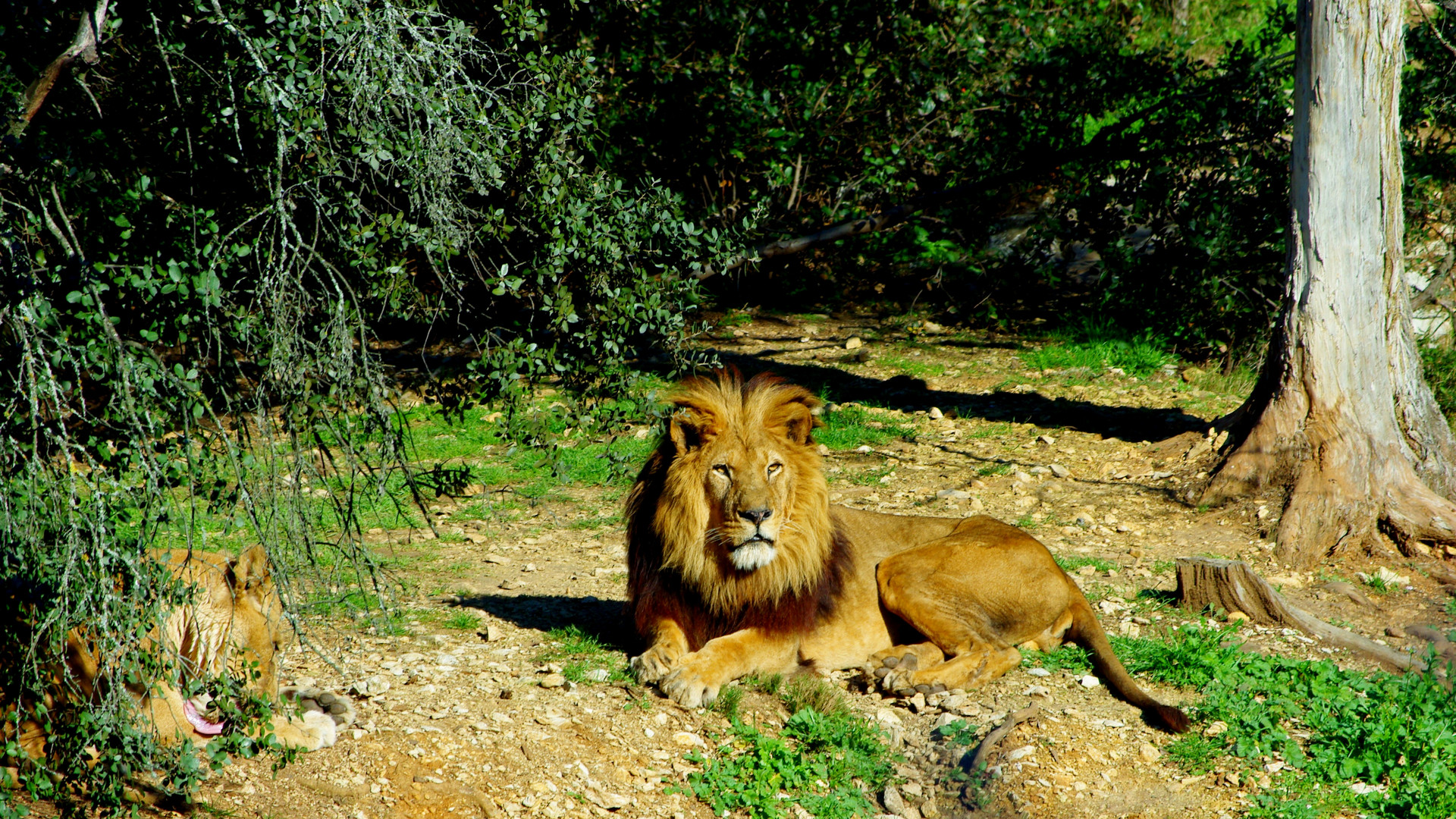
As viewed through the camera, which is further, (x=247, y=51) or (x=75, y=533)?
(x=247, y=51)

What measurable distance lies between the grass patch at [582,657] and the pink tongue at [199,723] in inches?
→ 63.5

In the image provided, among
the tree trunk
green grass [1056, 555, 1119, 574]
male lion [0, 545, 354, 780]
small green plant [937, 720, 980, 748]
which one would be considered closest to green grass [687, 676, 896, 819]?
small green plant [937, 720, 980, 748]

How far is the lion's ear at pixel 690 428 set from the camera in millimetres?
5277

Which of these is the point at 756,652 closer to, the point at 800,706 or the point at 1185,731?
the point at 800,706

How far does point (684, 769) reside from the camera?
15.4 ft

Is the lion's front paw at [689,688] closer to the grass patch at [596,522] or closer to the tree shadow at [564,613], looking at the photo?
the tree shadow at [564,613]

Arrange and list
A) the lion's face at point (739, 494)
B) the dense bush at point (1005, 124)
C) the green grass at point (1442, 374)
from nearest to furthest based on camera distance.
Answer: the lion's face at point (739, 494), the dense bush at point (1005, 124), the green grass at point (1442, 374)

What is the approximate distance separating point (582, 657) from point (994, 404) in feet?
21.7

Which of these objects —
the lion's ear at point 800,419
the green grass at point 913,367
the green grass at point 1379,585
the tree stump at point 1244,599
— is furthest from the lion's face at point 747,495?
the green grass at point 913,367

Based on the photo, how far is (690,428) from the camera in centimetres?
535

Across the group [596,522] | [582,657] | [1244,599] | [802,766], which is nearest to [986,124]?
[596,522]

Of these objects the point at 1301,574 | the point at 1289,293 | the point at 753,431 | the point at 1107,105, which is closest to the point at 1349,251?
the point at 1289,293

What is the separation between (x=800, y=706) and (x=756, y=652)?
364mm

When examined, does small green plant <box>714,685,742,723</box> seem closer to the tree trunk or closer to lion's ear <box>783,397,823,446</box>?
lion's ear <box>783,397,823,446</box>
